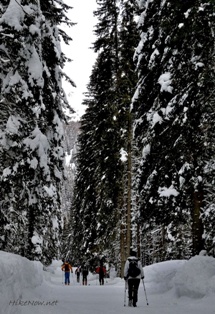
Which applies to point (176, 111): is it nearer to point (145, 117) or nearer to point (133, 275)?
point (145, 117)

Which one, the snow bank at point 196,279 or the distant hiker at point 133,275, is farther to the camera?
the distant hiker at point 133,275

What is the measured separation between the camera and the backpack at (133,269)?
1001cm

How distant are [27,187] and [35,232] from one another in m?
5.67

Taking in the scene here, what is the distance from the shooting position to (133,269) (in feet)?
33.0

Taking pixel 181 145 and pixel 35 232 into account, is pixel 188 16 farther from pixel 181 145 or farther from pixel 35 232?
pixel 35 232

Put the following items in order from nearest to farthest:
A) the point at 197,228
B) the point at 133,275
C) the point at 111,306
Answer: the point at 111,306 → the point at 133,275 → the point at 197,228

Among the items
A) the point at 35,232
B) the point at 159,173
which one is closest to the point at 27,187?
the point at 159,173

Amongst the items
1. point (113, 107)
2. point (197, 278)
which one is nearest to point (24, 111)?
point (197, 278)

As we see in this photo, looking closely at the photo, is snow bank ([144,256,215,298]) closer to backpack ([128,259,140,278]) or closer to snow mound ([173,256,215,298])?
snow mound ([173,256,215,298])

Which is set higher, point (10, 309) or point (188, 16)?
point (188, 16)

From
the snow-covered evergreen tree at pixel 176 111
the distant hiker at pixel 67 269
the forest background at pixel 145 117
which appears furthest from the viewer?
the distant hiker at pixel 67 269

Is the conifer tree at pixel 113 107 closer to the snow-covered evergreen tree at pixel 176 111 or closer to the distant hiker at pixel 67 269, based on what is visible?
the distant hiker at pixel 67 269

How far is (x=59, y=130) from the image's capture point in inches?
515

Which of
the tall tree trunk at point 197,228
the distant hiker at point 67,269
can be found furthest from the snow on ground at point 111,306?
the distant hiker at point 67,269
